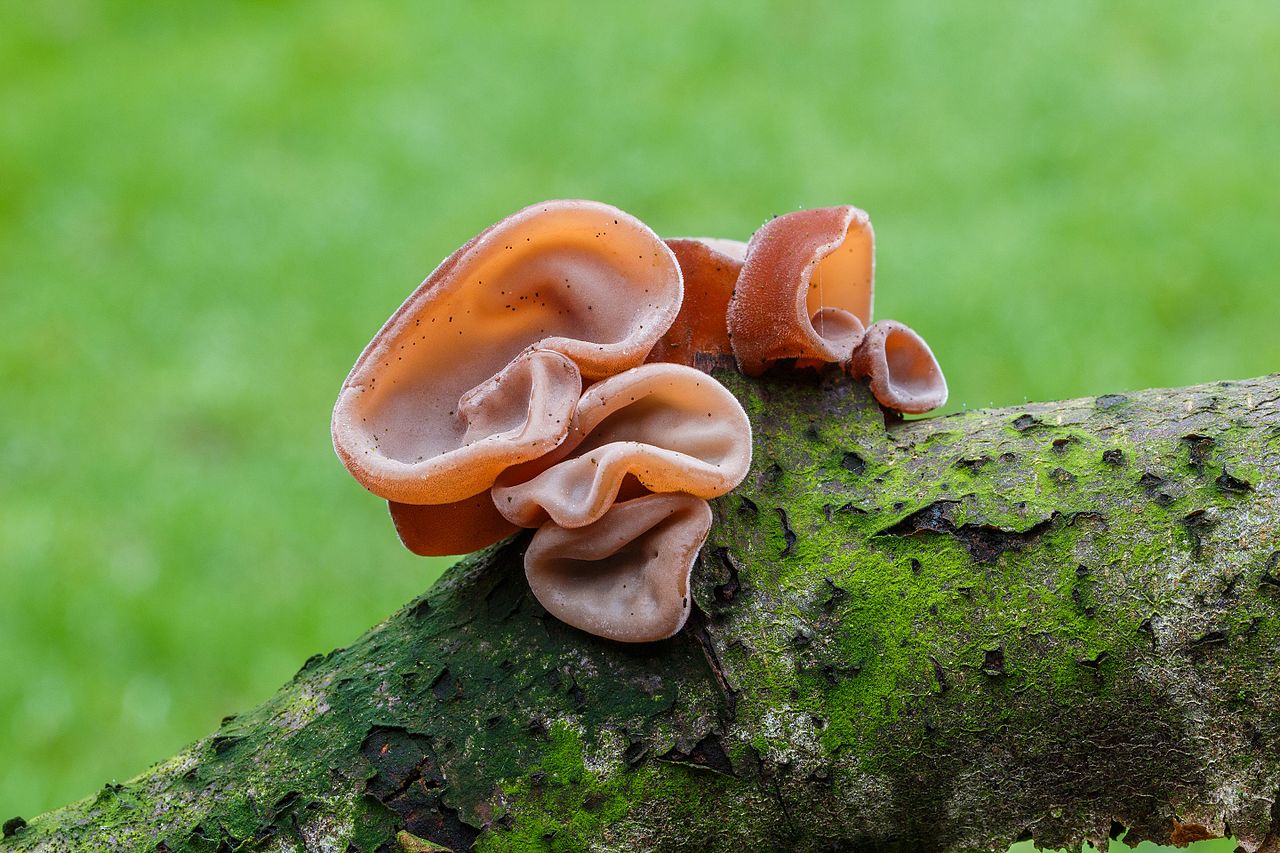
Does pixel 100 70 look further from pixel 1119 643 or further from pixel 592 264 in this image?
pixel 1119 643

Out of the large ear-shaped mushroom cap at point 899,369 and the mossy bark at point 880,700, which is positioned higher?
the large ear-shaped mushroom cap at point 899,369

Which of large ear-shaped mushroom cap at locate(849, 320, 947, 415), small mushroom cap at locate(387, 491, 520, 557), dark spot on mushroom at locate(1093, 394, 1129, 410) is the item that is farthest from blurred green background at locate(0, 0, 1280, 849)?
dark spot on mushroom at locate(1093, 394, 1129, 410)

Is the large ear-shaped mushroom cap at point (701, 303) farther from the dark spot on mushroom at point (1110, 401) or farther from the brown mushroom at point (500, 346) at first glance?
the dark spot on mushroom at point (1110, 401)

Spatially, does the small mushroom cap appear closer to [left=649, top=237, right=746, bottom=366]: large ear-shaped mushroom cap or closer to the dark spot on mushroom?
[left=649, top=237, right=746, bottom=366]: large ear-shaped mushroom cap

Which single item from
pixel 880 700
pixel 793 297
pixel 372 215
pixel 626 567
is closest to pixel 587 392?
pixel 626 567

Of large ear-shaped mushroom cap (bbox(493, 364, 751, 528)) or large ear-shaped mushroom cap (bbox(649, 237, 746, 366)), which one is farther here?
large ear-shaped mushroom cap (bbox(649, 237, 746, 366))

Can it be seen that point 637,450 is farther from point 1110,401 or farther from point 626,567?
point 1110,401

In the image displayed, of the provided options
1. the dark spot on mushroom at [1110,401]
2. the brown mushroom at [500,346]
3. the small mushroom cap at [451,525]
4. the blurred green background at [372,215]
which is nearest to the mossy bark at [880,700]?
the dark spot on mushroom at [1110,401]
